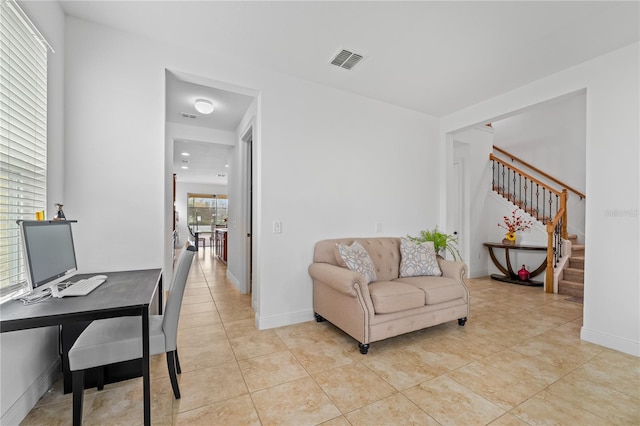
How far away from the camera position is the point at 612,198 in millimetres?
2645

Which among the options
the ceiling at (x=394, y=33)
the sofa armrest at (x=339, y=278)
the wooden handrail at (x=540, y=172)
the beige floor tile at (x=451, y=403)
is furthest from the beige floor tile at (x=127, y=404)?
the wooden handrail at (x=540, y=172)

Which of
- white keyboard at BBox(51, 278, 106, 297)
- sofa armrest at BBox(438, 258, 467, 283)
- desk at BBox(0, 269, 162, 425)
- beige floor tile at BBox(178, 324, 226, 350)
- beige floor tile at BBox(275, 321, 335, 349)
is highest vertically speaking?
white keyboard at BBox(51, 278, 106, 297)

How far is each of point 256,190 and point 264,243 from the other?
60cm

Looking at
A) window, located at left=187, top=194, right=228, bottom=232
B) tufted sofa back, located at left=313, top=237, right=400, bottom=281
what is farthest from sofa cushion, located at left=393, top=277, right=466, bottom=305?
window, located at left=187, top=194, right=228, bottom=232

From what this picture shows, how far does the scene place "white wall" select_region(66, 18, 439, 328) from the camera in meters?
2.30

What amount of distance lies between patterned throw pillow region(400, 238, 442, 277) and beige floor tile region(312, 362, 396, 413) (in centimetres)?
131

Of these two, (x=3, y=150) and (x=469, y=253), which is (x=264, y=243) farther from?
(x=469, y=253)

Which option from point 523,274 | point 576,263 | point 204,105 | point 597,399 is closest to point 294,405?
point 597,399

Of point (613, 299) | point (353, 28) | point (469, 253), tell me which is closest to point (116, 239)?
point (353, 28)

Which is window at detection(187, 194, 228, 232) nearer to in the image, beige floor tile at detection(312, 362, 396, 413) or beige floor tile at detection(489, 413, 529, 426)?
beige floor tile at detection(312, 362, 396, 413)

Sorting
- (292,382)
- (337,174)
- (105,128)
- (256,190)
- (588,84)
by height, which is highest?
(588,84)

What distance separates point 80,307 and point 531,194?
279 inches

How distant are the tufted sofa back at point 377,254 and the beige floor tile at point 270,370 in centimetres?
109

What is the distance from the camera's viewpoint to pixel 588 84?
2.82 meters
